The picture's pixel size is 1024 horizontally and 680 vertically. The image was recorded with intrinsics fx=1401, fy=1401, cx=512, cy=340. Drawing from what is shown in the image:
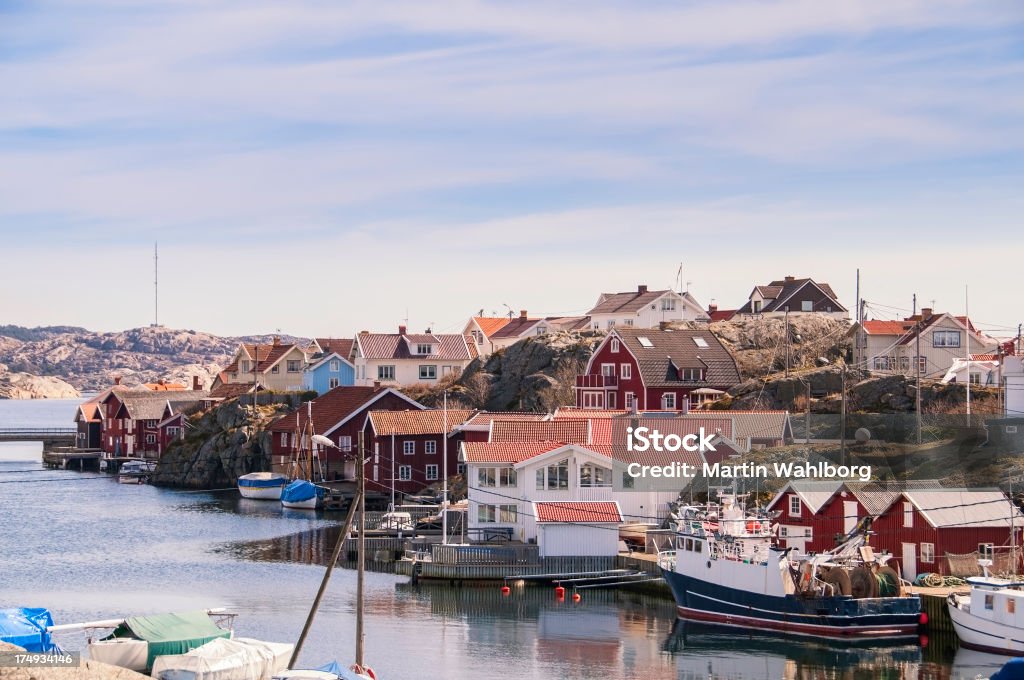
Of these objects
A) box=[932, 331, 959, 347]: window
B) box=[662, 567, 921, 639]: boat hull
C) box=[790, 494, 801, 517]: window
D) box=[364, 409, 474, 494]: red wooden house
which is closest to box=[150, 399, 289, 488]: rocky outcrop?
box=[364, 409, 474, 494]: red wooden house

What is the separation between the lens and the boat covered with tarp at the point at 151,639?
37.3 m

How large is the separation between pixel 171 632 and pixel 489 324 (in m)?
95.2

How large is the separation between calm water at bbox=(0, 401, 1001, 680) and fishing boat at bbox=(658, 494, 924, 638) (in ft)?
3.62

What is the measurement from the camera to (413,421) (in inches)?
3469

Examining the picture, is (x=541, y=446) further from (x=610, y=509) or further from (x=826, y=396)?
(x=826, y=396)

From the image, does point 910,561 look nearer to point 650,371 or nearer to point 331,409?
point 650,371

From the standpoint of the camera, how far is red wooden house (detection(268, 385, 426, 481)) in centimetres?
9394

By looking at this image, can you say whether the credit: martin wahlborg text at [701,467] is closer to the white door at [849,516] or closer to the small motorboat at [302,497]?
the white door at [849,516]

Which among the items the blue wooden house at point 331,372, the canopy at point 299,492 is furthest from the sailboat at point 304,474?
the blue wooden house at point 331,372

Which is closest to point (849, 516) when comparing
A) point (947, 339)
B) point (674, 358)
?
point (674, 358)

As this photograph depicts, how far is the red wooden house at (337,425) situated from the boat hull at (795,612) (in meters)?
43.7

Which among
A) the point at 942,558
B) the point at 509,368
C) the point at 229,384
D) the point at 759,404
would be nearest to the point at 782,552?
the point at 942,558

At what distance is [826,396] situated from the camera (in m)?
83.7

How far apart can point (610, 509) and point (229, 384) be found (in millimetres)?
75471
